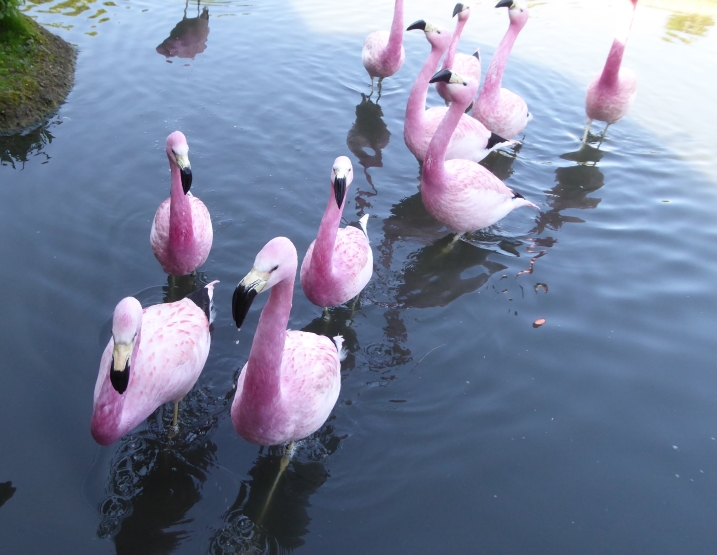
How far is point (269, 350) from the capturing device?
10.4 feet

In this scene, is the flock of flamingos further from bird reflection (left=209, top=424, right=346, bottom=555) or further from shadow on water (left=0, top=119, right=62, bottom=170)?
shadow on water (left=0, top=119, right=62, bottom=170)

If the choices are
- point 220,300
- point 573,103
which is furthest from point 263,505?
point 573,103

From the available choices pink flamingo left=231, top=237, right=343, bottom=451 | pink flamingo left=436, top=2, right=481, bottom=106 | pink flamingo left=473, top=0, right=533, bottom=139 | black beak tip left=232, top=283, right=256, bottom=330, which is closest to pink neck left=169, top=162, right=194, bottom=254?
pink flamingo left=231, top=237, right=343, bottom=451

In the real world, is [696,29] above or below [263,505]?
above

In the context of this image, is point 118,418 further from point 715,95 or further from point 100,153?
point 715,95

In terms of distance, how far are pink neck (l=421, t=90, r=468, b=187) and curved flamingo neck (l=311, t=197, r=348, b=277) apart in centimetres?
154

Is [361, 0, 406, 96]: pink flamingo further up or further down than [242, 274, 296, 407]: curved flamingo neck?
further up

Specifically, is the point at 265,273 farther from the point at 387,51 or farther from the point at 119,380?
the point at 387,51

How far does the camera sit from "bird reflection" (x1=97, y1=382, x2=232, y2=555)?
10.7 ft

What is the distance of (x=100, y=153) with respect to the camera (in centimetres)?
641

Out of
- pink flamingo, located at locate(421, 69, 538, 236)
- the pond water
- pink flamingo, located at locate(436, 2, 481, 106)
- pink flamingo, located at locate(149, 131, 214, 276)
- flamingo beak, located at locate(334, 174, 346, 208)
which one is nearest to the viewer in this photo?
the pond water

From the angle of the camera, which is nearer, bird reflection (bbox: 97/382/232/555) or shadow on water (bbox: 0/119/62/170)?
bird reflection (bbox: 97/382/232/555)

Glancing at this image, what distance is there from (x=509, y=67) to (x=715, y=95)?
323 cm

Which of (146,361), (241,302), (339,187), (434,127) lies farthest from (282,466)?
(434,127)
